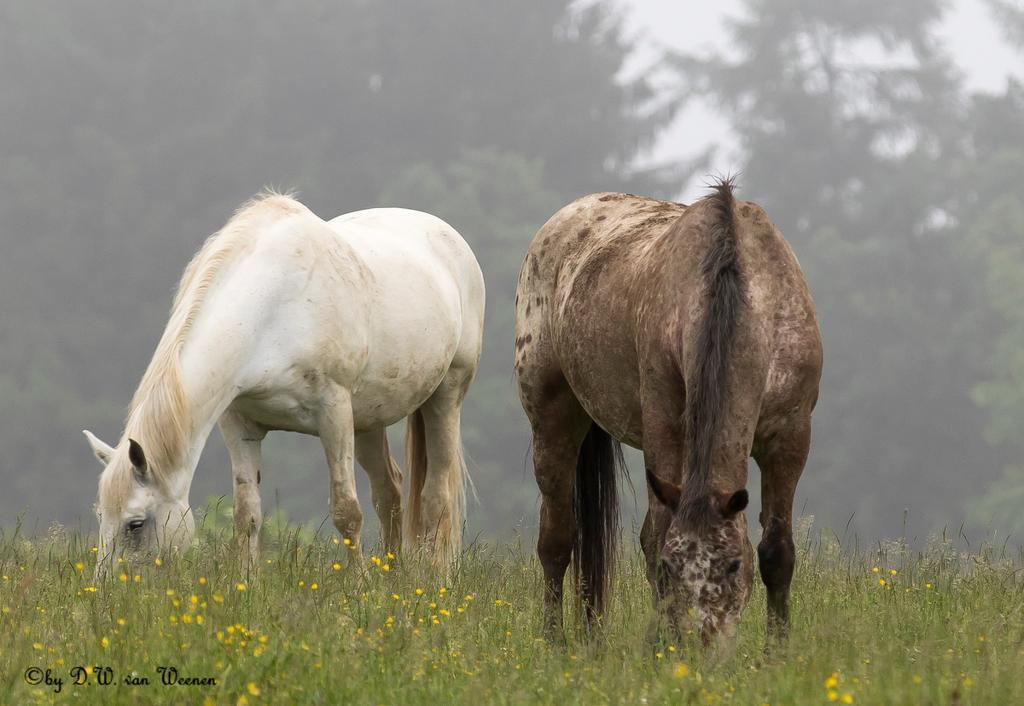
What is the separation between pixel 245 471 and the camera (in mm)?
7633

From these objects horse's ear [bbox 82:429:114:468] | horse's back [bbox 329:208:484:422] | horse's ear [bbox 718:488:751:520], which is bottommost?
horse's ear [bbox 718:488:751:520]

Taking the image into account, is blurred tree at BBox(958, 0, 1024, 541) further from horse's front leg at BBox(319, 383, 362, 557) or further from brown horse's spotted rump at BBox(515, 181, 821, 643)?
brown horse's spotted rump at BBox(515, 181, 821, 643)

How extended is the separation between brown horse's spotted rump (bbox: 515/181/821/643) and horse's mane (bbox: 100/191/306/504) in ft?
5.42

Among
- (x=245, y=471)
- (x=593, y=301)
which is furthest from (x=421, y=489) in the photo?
(x=593, y=301)

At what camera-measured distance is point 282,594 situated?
5512mm

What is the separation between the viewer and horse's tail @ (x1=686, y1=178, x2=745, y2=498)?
4.63 m

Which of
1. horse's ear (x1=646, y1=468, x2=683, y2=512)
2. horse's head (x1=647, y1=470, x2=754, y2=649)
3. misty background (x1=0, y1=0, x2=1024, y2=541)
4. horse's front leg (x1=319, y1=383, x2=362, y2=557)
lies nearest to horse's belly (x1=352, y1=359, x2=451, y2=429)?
horse's front leg (x1=319, y1=383, x2=362, y2=557)

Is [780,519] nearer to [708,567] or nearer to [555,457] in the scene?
[708,567]

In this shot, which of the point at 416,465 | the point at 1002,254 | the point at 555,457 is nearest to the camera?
the point at 555,457

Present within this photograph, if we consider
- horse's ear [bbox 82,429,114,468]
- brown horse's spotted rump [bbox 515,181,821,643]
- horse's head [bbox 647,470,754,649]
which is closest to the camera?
horse's head [bbox 647,470,754,649]

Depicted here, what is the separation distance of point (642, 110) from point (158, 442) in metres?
35.3

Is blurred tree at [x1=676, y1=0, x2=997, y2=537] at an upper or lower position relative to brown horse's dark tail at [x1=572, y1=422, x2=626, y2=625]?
upper

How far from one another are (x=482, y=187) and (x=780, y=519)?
31.7 m

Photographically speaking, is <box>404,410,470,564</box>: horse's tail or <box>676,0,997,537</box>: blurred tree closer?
<box>404,410,470,564</box>: horse's tail
